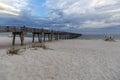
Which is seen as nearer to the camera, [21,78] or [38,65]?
[21,78]

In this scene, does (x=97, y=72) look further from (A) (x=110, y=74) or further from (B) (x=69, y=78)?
(B) (x=69, y=78)

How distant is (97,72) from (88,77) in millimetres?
1120

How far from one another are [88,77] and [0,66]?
4.54 metres

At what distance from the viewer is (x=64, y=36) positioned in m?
66.5

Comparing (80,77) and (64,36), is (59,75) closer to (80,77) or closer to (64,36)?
(80,77)

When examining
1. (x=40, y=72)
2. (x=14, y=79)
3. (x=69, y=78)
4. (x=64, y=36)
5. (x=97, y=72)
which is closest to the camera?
(x=14, y=79)

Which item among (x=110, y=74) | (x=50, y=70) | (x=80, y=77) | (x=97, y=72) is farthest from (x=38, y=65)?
(x=110, y=74)

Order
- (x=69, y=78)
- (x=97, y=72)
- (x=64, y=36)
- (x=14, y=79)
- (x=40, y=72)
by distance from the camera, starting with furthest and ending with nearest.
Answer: (x=64, y=36), (x=97, y=72), (x=40, y=72), (x=69, y=78), (x=14, y=79)

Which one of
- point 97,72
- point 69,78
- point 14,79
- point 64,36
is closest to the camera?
point 14,79

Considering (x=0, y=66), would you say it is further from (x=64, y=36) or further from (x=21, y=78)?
(x=64, y=36)

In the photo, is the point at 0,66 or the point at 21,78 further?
the point at 0,66

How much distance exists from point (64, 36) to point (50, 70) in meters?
58.5

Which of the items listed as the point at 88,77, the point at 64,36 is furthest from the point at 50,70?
the point at 64,36

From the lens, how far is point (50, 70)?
809 centimetres
